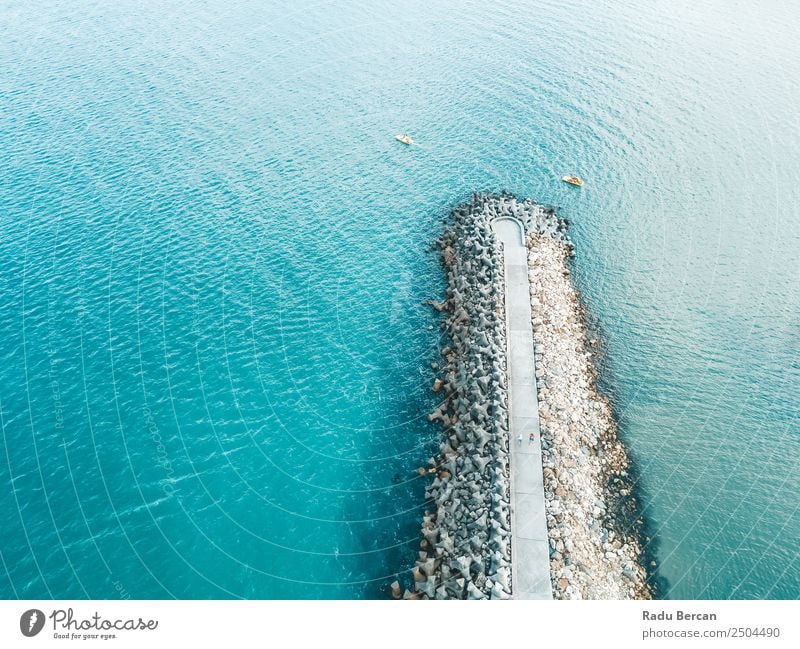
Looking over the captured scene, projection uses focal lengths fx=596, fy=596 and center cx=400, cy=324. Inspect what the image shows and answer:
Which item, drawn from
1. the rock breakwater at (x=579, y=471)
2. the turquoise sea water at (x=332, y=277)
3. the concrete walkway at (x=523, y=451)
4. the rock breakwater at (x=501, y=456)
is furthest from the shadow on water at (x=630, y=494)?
the concrete walkway at (x=523, y=451)

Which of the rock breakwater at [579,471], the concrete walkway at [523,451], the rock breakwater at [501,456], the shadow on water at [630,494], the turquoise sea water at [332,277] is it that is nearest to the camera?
the concrete walkway at [523,451]

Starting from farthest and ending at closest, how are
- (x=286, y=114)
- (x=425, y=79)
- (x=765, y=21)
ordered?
1. (x=765, y=21)
2. (x=425, y=79)
3. (x=286, y=114)

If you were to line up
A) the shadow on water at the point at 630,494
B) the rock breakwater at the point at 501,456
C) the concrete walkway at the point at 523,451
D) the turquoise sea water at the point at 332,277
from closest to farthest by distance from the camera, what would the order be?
the concrete walkway at the point at 523,451 < the rock breakwater at the point at 501,456 < the shadow on water at the point at 630,494 < the turquoise sea water at the point at 332,277

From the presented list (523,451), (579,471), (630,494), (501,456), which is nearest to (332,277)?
(501,456)

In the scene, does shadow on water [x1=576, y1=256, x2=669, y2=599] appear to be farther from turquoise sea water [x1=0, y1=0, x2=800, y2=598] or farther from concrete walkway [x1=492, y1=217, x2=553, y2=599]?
concrete walkway [x1=492, y1=217, x2=553, y2=599]

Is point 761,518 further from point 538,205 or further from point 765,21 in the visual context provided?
point 765,21

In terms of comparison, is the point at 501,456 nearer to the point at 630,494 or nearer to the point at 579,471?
the point at 579,471

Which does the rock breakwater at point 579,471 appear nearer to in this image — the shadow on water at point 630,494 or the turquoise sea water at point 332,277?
the shadow on water at point 630,494
